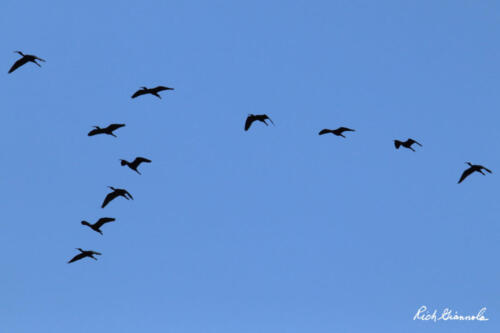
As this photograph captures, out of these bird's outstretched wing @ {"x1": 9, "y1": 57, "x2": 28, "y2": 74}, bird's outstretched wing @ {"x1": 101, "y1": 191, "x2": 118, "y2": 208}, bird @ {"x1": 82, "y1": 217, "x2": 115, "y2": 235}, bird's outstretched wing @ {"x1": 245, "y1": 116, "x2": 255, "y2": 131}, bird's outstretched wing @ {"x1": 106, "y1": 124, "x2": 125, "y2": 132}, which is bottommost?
bird @ {"x1": 82, "y1": 217, "x2": 115, "y2": 235}

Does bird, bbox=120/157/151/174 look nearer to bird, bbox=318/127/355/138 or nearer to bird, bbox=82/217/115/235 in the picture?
bird, bbox=82/217/115/235

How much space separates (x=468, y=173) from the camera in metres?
47.0

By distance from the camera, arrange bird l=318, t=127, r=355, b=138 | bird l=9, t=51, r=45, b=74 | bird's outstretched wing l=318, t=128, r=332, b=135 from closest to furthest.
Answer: bird l=9, t=51, r=45, b=74, bird's outstretched wing l=318, t=128, r=332, b=135, bird l=318, t=127, r=355, b=138

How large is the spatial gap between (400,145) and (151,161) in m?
17.1

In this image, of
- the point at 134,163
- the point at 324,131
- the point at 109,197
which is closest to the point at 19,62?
Result: the point at 134,163

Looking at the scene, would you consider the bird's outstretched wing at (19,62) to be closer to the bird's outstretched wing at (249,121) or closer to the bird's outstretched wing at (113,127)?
the bird's outstretched wing at (113,127)

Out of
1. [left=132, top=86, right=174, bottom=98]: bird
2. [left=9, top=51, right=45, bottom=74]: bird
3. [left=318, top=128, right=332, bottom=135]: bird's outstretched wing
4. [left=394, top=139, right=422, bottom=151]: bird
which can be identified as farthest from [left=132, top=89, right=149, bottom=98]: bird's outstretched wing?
[left=394, top=139, right=422, bottom=151]: bird

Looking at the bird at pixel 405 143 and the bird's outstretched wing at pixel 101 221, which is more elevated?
the bird at pixel 405 143

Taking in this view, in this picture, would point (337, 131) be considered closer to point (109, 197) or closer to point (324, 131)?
point (324, 131)

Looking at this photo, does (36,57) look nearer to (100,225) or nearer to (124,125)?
(124,125)

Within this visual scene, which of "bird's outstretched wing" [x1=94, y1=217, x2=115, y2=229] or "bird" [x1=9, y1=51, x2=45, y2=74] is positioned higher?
"bird" [x1=9, y1=51, x2=45, y2=74]

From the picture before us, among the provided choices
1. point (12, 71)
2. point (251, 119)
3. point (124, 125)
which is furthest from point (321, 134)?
point (12, 71)

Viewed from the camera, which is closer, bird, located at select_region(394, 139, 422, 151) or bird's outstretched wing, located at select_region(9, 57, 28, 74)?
bird's outstretched wing, located at select_region(9, 57, 28, 74)

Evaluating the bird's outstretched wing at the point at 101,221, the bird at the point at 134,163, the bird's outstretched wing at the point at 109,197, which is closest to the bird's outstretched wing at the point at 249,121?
the bird at the point at 134,163
